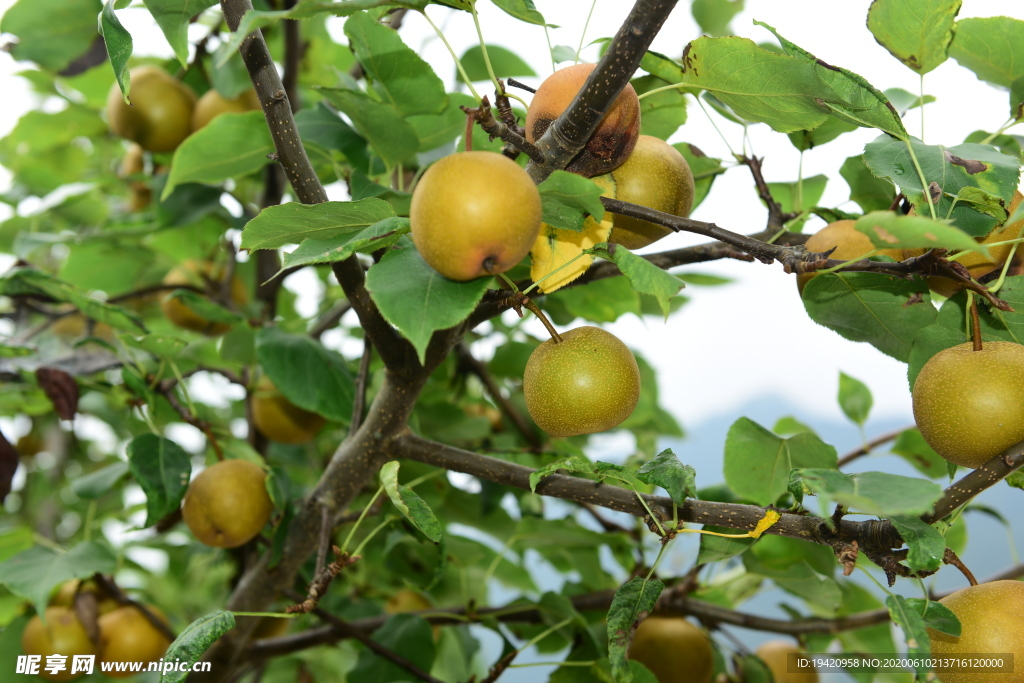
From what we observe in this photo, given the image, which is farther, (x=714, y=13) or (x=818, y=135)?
(x=714, y=13)

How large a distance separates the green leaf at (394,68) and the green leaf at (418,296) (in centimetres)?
29

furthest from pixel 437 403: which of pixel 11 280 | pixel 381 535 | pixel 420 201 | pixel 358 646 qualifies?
pixel 420 201

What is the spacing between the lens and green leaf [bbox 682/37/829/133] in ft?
1.40

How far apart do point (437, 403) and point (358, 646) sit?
356mm

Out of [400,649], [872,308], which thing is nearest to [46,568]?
[400,649]

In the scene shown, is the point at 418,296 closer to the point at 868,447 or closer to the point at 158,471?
the point at 158,471

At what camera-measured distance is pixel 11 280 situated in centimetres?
81

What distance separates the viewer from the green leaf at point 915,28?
458 millimetres

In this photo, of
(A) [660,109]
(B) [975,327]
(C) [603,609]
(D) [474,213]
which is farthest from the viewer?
(C) [603,609]

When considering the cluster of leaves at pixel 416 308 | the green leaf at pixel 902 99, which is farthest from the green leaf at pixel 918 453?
the green leaf at pixel 902 99

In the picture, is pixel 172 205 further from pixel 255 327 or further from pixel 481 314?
pixel 481 314

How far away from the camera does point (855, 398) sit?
92 centimetres

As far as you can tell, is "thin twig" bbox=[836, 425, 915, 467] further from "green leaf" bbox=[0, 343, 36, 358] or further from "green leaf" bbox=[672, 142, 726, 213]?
"green leaf" bbox=[0, 343, 36, 358]

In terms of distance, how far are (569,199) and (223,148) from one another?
473mm
